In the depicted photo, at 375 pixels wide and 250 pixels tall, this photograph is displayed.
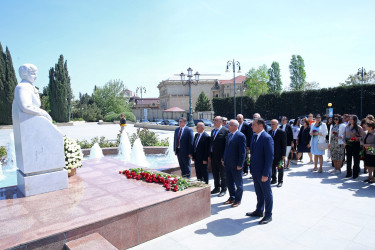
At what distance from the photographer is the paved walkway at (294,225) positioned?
4012mm

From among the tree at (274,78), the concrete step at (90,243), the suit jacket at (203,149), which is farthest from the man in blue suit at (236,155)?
the tree at (274,78)

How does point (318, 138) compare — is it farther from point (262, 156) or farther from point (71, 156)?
point (71, 156)

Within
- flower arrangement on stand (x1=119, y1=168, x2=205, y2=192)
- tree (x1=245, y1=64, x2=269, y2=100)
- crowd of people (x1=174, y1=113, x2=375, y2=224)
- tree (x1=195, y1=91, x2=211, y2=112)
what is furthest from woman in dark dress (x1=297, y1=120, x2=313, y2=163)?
tree (x1=245, y1=64, x2=269, y2=100)

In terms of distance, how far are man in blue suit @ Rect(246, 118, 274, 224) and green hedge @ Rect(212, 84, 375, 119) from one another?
102ft

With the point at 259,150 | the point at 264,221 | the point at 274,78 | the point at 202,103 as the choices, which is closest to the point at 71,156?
the point at 259,150

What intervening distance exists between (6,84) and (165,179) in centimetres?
4199

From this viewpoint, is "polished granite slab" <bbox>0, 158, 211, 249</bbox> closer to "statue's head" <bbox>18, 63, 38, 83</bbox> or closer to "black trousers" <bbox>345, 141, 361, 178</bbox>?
"statue's head" <bbox>18, 63, 38, 83</bbox>

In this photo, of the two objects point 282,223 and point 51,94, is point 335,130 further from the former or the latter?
point 51,94

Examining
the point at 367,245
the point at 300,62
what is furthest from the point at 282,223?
the point at 300,62

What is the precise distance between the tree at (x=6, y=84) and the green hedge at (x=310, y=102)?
3489 centimetres

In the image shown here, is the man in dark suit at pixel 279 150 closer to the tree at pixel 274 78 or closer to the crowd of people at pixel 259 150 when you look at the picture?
the crowd of people at pixel 259 150

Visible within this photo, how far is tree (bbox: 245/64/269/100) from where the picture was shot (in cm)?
6106

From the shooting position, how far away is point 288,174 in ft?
27.9

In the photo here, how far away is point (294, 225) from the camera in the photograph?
464 centimetres
